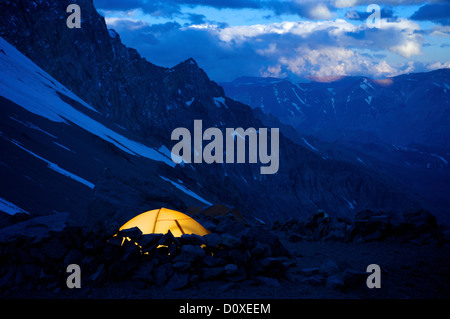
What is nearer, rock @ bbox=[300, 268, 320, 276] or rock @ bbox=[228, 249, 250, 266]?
rock @ bbox=[228, 249, 250, 266]

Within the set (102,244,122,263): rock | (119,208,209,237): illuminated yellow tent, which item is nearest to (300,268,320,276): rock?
(119,208,209,237): illuminated yellow tent

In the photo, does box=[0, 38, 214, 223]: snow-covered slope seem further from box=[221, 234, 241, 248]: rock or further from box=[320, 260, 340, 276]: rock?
box=[320, 260, 340, 276]: rock

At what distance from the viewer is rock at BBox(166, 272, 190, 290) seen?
1060cm

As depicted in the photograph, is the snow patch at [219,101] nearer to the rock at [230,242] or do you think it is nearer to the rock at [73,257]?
the rock at [230,242]

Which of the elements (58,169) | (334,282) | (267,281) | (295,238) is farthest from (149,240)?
(58,169)

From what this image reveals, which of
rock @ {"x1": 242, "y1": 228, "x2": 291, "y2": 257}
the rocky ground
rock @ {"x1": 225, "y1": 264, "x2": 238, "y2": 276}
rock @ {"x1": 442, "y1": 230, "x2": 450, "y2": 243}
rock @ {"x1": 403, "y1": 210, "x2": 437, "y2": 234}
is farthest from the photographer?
rock @ {"x1": 403, "y1": 210, "x2": 437, "y2": 234}

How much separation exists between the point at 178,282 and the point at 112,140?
55569 mm

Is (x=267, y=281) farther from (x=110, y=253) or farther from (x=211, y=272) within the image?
(x=110, y=253)

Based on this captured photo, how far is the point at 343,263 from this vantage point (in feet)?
41.8

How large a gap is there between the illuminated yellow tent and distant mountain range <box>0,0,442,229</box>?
3.22 metres

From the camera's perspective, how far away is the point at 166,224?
14000mm

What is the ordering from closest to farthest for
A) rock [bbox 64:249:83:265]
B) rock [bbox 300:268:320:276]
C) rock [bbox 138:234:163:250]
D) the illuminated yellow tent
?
rock [bbox 64:249:83:265], rock [bbox 138:234:163:250], rock [bbox 300:268:320:276], the illuminated yellow tent
